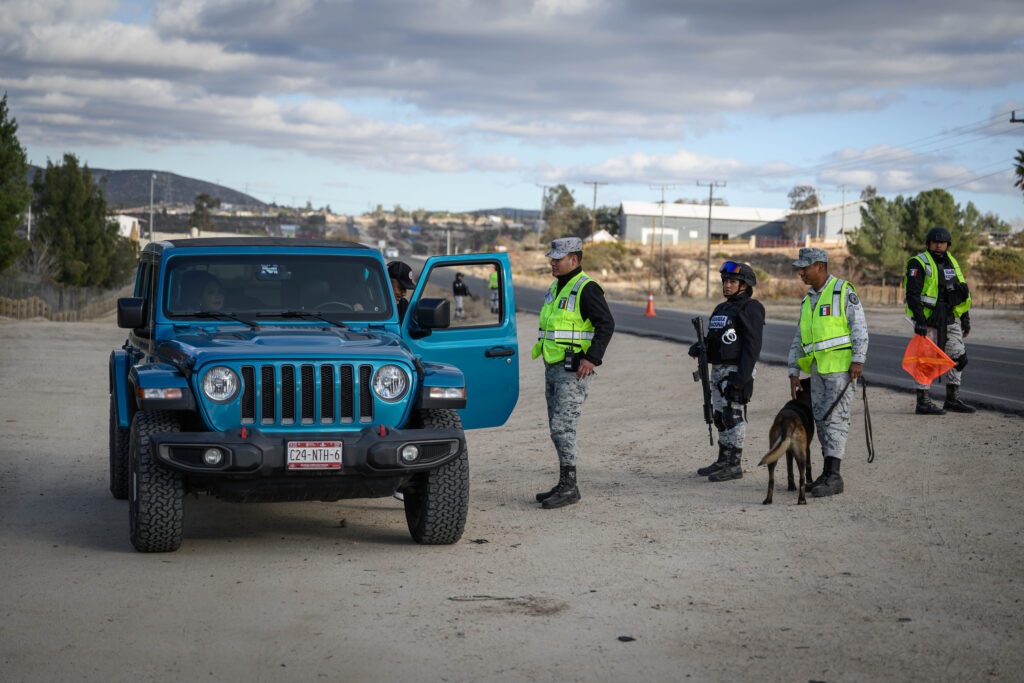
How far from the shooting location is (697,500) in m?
8.32

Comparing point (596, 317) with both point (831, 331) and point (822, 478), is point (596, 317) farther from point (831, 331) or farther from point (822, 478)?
point (822, 478)

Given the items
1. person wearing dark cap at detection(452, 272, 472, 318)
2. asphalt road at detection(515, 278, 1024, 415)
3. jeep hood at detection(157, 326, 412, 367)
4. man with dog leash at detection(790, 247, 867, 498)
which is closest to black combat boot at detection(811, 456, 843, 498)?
man with dog leash at detection(790, 247, 867, 498)

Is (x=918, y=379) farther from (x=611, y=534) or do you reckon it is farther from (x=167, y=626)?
(x=167, y=626)

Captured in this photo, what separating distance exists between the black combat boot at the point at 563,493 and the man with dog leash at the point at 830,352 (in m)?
→ 1.82

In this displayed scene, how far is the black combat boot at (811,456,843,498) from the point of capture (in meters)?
8.17

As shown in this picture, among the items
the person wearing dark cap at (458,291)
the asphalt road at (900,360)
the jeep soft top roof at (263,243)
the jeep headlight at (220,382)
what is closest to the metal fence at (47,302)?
the person wearing dark cap at (458,291)

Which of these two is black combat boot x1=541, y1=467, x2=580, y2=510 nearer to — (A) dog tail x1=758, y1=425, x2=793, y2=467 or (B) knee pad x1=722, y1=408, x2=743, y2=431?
(A) dog tail x1=758, y1=425, x2=793, y2=467

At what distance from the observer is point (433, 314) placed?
25.2 feet

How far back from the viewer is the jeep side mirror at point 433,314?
770 cm

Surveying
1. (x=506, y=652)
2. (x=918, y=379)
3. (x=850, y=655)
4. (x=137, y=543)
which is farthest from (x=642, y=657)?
(x=918, y=379)

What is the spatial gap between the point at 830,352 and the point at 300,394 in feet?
13.4

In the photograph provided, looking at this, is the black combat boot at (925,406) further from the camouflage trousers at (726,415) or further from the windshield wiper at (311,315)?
the windshield wiper at (311,315)

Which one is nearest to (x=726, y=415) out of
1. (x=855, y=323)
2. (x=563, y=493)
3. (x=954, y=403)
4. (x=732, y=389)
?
(x=732, y=389)

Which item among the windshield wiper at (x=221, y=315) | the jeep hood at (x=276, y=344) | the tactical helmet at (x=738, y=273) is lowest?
the jeep hood at (x=276, y=344)
